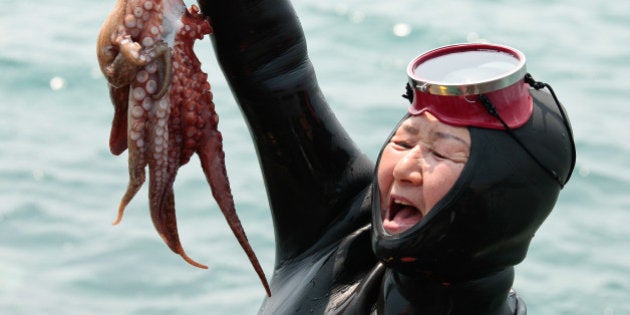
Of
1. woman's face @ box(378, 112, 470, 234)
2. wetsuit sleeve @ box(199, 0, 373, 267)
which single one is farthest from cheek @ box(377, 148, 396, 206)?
wetsuit sleeve @ box(199, 0, 373, 267)

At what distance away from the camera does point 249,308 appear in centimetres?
501

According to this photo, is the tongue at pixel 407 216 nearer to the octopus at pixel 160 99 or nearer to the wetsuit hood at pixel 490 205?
the wetsuit hood at pixel 490 205

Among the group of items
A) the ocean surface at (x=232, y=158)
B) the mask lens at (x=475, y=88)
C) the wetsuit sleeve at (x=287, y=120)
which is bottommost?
the ocean surface at (x=232, y=158)

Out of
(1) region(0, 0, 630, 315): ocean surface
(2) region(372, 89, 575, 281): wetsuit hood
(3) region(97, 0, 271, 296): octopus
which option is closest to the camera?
(2) region(372, 89, 575, 281): wetsuit hood

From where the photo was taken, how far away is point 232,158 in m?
5.90

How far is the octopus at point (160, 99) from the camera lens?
206 centimetres

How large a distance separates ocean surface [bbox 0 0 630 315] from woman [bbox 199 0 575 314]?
8.77 feet

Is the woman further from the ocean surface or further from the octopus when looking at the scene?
the ocean surface

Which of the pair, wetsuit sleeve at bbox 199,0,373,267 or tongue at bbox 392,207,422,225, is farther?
wetsuit sleeve at bbox 199,0,373,267

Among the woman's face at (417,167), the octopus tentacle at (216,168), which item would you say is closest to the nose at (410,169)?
the woman's face at (417,167)

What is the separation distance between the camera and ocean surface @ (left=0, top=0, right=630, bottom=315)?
16.7 feet

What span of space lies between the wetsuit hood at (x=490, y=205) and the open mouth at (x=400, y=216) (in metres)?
0.01

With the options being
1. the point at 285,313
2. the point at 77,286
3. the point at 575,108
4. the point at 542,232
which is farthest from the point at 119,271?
the point at 285,313

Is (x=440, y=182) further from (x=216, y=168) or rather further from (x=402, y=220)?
(x=216, y=168)
